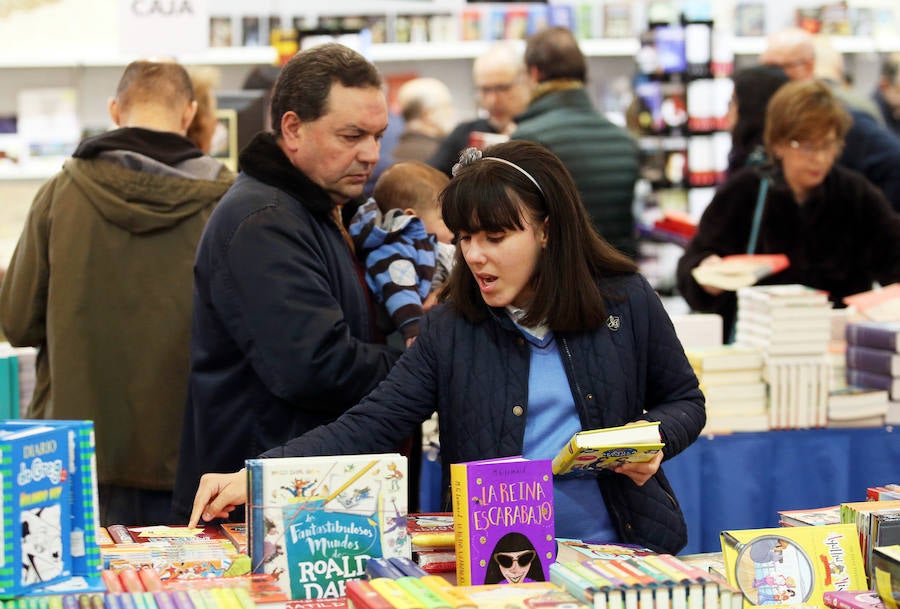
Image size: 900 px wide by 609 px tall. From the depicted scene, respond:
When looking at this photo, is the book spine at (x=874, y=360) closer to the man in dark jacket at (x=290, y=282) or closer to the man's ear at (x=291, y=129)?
the man in dark jacket at (x=290, y=282)

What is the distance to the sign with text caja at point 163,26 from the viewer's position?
466 centimetres

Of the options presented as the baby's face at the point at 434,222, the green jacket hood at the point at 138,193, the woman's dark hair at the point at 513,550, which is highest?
the green jacket hood at the point at 138,193

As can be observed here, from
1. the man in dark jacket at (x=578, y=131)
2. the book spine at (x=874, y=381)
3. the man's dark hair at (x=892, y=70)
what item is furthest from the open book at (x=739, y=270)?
the man's dark hair at (x=892, y=70)

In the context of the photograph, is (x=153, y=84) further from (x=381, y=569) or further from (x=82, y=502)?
(x=381, y=569)

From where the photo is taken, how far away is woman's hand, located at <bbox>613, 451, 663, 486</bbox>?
243 centimetres

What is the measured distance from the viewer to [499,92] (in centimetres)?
623

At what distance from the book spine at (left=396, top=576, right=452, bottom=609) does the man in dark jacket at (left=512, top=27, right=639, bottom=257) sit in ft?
11.8

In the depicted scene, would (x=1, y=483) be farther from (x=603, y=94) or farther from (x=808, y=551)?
(x=603, y=94)

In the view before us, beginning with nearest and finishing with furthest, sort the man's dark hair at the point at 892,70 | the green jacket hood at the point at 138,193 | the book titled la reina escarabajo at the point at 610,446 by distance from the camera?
the book titled la reina escarabajo at the point at 610,446
the green jacket hood at the point at 138,193
the man's dark hair at the point at 892,70

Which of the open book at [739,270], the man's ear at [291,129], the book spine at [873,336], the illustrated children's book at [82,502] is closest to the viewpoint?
the illustrated children's book at [82,502]

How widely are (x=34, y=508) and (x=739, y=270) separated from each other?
309cm

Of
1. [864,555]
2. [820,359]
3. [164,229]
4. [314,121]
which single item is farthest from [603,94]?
[864,555]

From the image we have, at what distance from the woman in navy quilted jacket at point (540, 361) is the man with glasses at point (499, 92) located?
3.49 m

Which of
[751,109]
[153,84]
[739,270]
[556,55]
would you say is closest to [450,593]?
[153,84]
